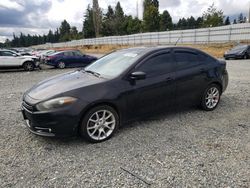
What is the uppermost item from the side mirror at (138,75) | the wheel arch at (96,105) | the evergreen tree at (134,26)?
the evergreen tree at (134,26)

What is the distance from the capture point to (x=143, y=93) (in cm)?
411

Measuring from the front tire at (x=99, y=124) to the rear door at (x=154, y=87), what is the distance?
1.21 ft

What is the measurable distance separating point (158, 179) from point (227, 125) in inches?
89.8

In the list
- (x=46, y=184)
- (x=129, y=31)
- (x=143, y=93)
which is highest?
(x=129, y=31)

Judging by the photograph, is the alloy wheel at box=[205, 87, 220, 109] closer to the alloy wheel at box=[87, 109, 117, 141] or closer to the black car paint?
the alloy wheel at box=[87, 109, 117, 141]

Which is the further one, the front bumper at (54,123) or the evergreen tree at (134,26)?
the evergreen tree at (134,26)

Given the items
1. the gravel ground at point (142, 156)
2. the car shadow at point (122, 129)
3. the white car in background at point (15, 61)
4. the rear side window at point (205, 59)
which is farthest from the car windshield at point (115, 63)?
the white car in background at point (15, 61)

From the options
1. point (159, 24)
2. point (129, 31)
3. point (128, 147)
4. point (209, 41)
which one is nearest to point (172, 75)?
point (128, 147)

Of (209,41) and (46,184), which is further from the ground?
(209,41)

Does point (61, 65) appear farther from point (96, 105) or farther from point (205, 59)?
point (96, 105)

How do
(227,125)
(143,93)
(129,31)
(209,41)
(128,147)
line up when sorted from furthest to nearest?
(129,31) → (209,41) → (227,125) → (143,93) → (128,147)

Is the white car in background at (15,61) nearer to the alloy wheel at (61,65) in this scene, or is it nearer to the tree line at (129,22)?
the alloy wheel at (61,65)

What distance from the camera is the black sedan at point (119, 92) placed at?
3492 mm

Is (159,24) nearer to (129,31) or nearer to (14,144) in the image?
(129,31)
